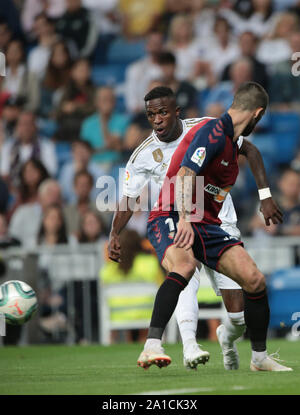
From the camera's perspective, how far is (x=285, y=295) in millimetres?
11211

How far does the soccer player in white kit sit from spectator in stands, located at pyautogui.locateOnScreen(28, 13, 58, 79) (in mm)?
10132

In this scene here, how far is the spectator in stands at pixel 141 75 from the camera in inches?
622

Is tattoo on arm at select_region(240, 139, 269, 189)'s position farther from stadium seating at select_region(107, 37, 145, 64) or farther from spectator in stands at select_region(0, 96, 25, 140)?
stadium seating at select_region(107, 37, 145, 64)

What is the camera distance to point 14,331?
12109mm

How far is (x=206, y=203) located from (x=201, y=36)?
10255 millimetres

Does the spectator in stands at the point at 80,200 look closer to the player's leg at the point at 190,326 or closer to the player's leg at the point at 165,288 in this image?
the player's leg at the point at 190,326

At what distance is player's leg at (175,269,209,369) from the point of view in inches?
248

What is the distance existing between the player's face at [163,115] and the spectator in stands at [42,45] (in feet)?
33.4

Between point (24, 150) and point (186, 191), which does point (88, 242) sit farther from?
point (186, 191)

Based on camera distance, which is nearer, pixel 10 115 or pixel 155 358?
pixel 155 358

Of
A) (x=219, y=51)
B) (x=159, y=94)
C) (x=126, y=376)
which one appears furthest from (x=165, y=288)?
(x=219, y=51)

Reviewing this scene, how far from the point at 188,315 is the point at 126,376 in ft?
2.42

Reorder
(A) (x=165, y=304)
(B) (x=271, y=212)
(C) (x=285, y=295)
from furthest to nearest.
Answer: (C) (x=285, y=295) < (B) (x=271, y=212) < (A) (x=165, y=304)

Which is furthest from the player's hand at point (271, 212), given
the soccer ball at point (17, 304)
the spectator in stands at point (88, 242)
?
the spectator in stands at point (88, 242)
